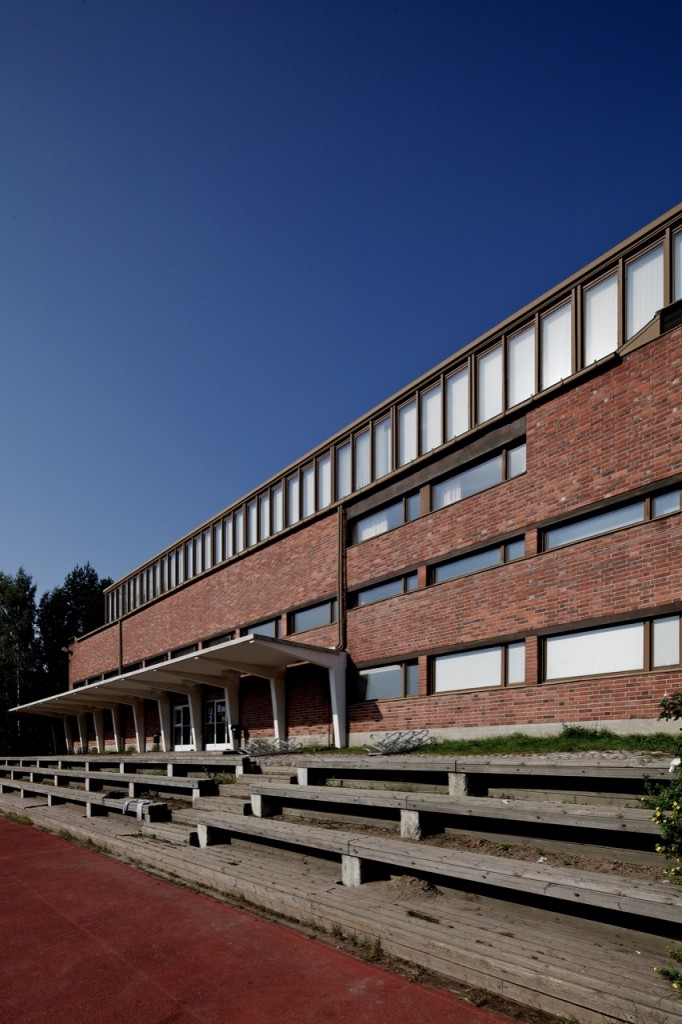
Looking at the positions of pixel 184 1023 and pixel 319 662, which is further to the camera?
pixel 319 662

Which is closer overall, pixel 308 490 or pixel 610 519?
pixel 610 519

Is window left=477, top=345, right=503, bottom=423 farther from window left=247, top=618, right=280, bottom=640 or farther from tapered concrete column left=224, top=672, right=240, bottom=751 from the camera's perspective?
tapered concrete column left=224, top=672, right=240, bottom=751

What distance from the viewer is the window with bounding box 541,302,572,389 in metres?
14.4

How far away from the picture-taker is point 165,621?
30.5 meters

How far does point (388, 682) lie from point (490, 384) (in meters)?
7.55

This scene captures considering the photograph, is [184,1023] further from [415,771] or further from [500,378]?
[500,378]

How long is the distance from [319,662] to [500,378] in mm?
8283

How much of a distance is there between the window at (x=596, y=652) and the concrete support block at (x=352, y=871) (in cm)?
694

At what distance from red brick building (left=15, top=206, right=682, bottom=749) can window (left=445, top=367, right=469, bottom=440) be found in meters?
0.05

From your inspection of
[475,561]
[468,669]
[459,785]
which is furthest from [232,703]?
[459,785]

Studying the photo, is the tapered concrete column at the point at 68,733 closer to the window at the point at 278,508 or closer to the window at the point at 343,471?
the window at the point at 278,508

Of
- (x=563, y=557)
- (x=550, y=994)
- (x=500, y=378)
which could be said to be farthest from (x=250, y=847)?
(x=500, y=378)

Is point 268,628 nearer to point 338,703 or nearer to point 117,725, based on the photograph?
point 338,703

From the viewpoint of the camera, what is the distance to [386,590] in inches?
726
